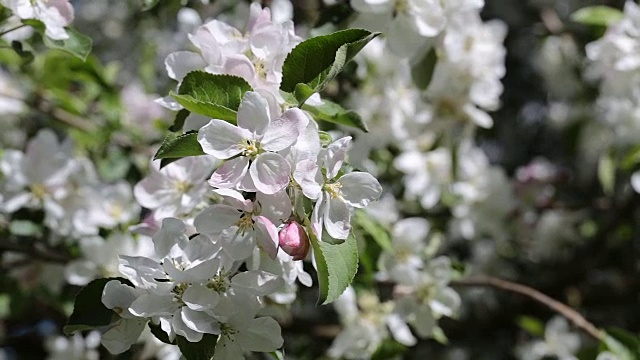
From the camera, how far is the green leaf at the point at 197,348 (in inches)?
40.7

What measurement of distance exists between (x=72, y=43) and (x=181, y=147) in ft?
1.46

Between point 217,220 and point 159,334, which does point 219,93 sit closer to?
point 217,220

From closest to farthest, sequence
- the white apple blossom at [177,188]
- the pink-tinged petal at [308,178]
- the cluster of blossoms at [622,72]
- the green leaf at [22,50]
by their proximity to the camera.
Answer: the pink-tinged petal at [308,178] → the white apple blossom at [177,188] → the green leaf at [22,50] → the cluster of blossoms at [622,72]

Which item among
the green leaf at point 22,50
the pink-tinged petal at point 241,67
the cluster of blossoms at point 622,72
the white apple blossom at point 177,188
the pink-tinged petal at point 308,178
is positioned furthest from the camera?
the cluster of blossoms at point 622,72

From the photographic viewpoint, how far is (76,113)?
2.17 meters

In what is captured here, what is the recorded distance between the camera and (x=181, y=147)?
3.40 ft

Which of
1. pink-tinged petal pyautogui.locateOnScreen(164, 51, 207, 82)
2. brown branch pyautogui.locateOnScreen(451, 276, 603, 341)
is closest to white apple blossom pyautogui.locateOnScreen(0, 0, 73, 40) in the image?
pink-tinged petal pyautogui.locateOnScreen(164, 51, 207, 82)

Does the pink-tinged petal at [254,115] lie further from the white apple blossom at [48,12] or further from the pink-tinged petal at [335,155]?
the white apple blossom at [48,12]

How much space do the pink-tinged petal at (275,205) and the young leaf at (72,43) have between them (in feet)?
1.58

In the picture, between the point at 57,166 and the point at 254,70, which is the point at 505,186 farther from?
the point at 254,70

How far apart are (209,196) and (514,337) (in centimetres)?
210

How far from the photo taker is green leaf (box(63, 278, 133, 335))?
1069 mm

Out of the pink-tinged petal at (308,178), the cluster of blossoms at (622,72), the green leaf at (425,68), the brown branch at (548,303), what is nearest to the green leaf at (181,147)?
the pink-tinged petal at (308,178)

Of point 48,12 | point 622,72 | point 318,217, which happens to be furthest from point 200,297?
point 622,72
